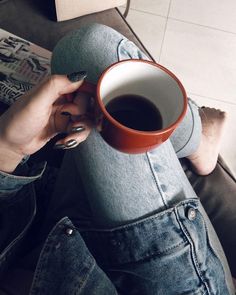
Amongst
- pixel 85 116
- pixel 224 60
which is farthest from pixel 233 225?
pixel 224 60

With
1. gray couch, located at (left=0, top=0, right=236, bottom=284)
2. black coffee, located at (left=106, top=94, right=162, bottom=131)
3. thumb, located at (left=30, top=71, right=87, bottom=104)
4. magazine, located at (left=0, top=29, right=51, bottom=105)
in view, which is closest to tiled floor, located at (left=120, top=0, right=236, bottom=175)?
gray couch, located at (left=0, top=0, right=236, bottom=284)

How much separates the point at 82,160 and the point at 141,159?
121 mm

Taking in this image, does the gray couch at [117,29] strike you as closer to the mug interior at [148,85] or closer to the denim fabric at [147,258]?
the denim fabric at [147,258]

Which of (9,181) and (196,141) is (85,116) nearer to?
(9,181)

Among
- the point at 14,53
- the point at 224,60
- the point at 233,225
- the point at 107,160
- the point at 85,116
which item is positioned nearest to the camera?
the point at 85,116

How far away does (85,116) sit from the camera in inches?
22.2

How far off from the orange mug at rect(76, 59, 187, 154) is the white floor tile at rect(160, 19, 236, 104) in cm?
98

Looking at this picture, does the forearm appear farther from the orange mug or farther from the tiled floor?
the tiled floor

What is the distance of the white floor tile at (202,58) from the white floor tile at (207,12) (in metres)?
0.04

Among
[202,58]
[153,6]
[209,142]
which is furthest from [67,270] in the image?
[153,6]

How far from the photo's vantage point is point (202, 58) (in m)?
1.57

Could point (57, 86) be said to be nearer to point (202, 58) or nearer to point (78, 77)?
point (78, 77)

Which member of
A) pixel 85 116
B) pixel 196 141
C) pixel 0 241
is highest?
pixel 85 116

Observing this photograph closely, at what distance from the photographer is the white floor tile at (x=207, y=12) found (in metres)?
1.66
